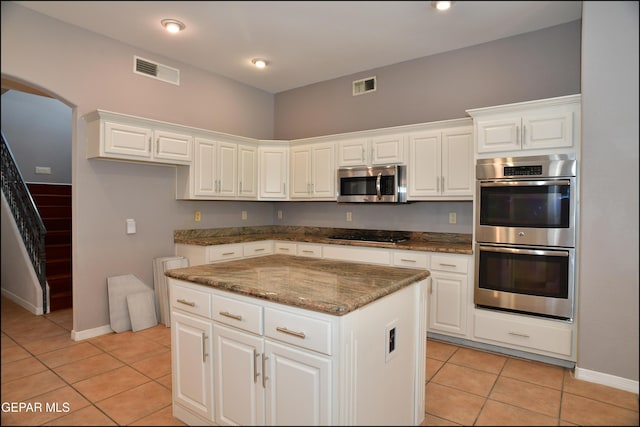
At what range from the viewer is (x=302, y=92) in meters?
4.94

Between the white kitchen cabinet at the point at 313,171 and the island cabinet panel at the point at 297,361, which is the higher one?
the white kitchen cabinet at the point at 313,171

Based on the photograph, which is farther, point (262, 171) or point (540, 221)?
point (262, 171)

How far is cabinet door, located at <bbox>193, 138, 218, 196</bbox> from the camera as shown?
12.8 feet

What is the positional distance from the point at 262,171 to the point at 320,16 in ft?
7.63

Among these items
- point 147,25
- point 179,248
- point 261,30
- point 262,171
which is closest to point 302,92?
point 262,171

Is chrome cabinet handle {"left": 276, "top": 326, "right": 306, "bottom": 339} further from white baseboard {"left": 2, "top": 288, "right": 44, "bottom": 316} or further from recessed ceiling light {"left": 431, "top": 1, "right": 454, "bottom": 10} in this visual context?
recessed ceiling light {"left": 431, "top": 1, "right": 454, "bottom": 10}

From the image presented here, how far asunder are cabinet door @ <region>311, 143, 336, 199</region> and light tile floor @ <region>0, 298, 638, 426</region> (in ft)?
6.48

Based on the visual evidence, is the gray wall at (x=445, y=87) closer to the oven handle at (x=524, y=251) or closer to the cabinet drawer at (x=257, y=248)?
the oven handle at (x=524, y=251)

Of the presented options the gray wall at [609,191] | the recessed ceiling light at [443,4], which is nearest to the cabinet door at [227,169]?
the recessed ceiling light at [443,4]

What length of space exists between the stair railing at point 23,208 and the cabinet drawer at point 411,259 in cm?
271

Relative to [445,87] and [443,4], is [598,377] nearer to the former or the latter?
[443,4]

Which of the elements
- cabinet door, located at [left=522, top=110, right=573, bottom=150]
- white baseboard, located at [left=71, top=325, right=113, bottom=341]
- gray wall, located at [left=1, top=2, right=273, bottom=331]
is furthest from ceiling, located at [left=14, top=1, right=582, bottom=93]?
white baseboard, located at [left=71, top=325, right=113, bottom=341]

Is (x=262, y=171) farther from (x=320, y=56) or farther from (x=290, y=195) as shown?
(x=320, y=56)

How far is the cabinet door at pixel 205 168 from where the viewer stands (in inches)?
153
